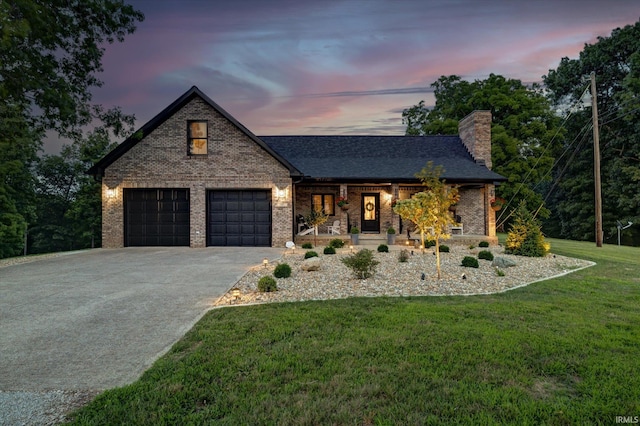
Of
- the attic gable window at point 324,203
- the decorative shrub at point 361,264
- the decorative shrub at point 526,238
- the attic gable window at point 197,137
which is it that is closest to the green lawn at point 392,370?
the decorative shrub at point 361,264

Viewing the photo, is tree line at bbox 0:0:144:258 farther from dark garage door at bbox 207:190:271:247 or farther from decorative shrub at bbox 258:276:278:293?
decorative shrub at bbox 258:276:278:293

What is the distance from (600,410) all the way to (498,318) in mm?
2257

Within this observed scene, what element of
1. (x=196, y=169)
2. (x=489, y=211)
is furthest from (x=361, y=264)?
Answer: (x=489, y=211)

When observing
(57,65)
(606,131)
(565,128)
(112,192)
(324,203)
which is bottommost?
(324,203)

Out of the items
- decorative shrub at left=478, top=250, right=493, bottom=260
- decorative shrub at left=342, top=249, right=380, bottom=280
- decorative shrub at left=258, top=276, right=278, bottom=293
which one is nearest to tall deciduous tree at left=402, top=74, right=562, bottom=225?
decorative shrub at left=478, top=250, right=493, bottom=260

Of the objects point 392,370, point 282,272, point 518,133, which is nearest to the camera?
point 392,370

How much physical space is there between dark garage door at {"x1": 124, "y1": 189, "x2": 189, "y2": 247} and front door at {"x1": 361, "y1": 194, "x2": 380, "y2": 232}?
371 inches

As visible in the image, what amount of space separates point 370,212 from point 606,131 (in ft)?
82.8

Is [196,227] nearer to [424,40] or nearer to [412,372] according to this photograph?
[412,372]

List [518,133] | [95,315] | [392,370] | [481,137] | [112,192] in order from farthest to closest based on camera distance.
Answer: [518,133] < [481,137] < [112,192] < [95,315] < [392,370]

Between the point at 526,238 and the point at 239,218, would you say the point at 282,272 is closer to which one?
the point at 239,218

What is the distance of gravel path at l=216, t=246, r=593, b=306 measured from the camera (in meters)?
6.54

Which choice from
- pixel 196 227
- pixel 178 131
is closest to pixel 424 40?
pixel 178 131

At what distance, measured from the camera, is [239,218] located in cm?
1515
